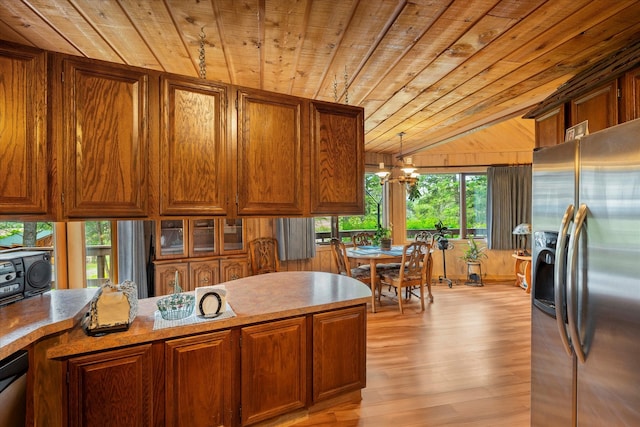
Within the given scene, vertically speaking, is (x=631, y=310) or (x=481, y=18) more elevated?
(x=481, y=18)

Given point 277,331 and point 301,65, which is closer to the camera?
point 277,331

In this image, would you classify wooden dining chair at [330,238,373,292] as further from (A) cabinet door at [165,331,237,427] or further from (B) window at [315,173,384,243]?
(A) cabinet door at [165,331,237,427]

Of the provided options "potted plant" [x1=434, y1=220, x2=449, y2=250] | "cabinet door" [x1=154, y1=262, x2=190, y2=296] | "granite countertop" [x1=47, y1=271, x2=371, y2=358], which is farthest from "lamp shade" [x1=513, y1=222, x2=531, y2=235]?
"cabinet door" [x1=154, y1=262, x2=190, y2=296]

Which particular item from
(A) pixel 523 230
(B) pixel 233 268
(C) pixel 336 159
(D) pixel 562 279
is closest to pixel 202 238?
(B) pixel 233 268

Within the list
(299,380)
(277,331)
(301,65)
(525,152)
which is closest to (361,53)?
(301,65)

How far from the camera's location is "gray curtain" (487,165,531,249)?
5961mm

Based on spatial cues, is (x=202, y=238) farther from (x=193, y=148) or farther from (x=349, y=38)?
(x=349, y=38)

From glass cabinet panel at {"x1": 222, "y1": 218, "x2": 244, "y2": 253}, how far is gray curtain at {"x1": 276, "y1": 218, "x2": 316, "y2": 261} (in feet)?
2.50

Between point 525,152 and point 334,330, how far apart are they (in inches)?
233

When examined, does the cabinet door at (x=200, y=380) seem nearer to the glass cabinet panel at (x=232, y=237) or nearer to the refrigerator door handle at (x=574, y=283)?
the refrigerator door handle at (x=574, y=283)

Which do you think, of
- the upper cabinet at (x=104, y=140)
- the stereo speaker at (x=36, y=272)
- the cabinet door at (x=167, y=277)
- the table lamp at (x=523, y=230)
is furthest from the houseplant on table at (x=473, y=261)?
the stereo speaker at (x=36, y=272)

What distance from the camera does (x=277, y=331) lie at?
1.94 metres

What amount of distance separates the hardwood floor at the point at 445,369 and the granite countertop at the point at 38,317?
1519 mm

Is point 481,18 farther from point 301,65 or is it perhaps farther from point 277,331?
point 277,331
